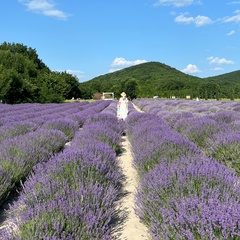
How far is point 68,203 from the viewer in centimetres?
246

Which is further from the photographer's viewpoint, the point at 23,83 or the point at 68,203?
the point at 23,83

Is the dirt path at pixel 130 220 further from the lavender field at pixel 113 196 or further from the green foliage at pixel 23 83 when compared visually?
the green foliage at pixel 23 83

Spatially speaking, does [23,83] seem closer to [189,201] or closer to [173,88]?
[189,201]

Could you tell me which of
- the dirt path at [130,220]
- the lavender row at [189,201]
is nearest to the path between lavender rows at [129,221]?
the dirt path at [130,220]

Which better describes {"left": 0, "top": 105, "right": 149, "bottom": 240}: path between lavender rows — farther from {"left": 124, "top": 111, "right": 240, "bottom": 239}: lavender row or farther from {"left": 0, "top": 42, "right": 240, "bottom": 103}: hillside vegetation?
{"left": 0, "top": 42, "right": 240, "bottom": 103}: hillside vegetation

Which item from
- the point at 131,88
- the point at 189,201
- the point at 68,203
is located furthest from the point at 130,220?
the point at 131,88

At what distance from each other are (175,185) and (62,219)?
0.97 meters

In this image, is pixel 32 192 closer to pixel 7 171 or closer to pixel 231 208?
pixel 7 171

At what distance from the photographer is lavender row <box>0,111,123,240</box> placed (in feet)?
6.93

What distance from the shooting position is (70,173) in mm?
3375

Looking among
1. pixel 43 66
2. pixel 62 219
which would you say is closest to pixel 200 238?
pixel 62 219

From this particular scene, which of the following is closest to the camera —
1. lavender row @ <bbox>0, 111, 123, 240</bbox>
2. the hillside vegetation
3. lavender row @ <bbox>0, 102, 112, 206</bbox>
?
lavender row @ <bbox>0, 111, 123, 240</bbox>

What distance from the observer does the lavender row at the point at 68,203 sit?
6.93 feet

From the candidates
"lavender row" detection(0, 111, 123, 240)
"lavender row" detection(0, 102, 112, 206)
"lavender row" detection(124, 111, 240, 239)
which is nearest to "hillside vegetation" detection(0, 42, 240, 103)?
"lavender row" detection(0, 102, 112, 206)
